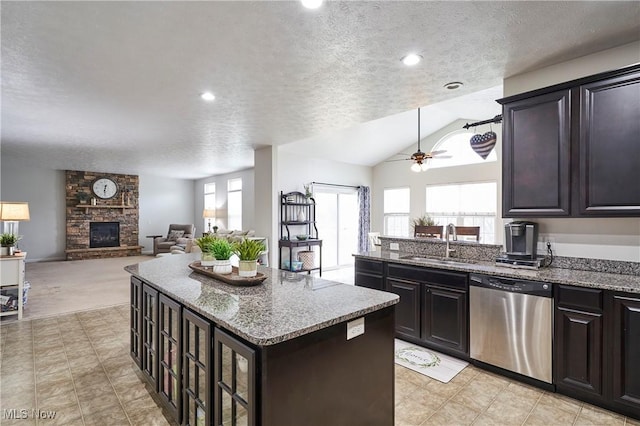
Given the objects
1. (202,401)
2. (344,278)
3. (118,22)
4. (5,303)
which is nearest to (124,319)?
(5,303)

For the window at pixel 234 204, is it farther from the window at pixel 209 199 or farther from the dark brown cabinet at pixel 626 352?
the dark brown cabinet at pixel 626 352

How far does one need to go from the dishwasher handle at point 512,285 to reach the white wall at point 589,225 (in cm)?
59

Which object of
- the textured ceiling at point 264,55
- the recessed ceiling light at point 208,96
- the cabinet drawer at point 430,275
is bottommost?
the cabinet drawer at point 430,275

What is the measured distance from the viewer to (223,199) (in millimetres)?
10578

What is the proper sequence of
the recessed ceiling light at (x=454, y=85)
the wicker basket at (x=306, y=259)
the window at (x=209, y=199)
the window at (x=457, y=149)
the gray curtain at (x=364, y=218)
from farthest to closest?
the window at (x=209, y=199), the gray curtain at (x=364, y=218), the window at (x=457, y=149), the wicker basket at (x=306, y=259), the recessed ceiling light at (x=454, y=85)

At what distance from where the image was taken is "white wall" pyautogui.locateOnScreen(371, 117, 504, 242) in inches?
289

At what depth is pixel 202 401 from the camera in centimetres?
176

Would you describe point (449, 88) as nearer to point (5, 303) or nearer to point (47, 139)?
point (5, 303)

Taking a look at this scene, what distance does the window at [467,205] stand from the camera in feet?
24.3

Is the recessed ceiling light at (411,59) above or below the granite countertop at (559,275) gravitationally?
above

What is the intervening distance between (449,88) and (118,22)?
9.68 feet

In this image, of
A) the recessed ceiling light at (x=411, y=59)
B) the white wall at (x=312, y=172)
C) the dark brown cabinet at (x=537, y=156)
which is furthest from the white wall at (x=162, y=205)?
the dark brown cabinet at (x=537, y=156)

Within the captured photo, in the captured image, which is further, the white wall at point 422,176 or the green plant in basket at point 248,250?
the white wall at point 422,176

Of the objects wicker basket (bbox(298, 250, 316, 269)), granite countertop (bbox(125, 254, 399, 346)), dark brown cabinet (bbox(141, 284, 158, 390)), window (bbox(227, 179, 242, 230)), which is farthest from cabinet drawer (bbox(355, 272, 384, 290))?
window (bbox(227, 179, 242, 230))
